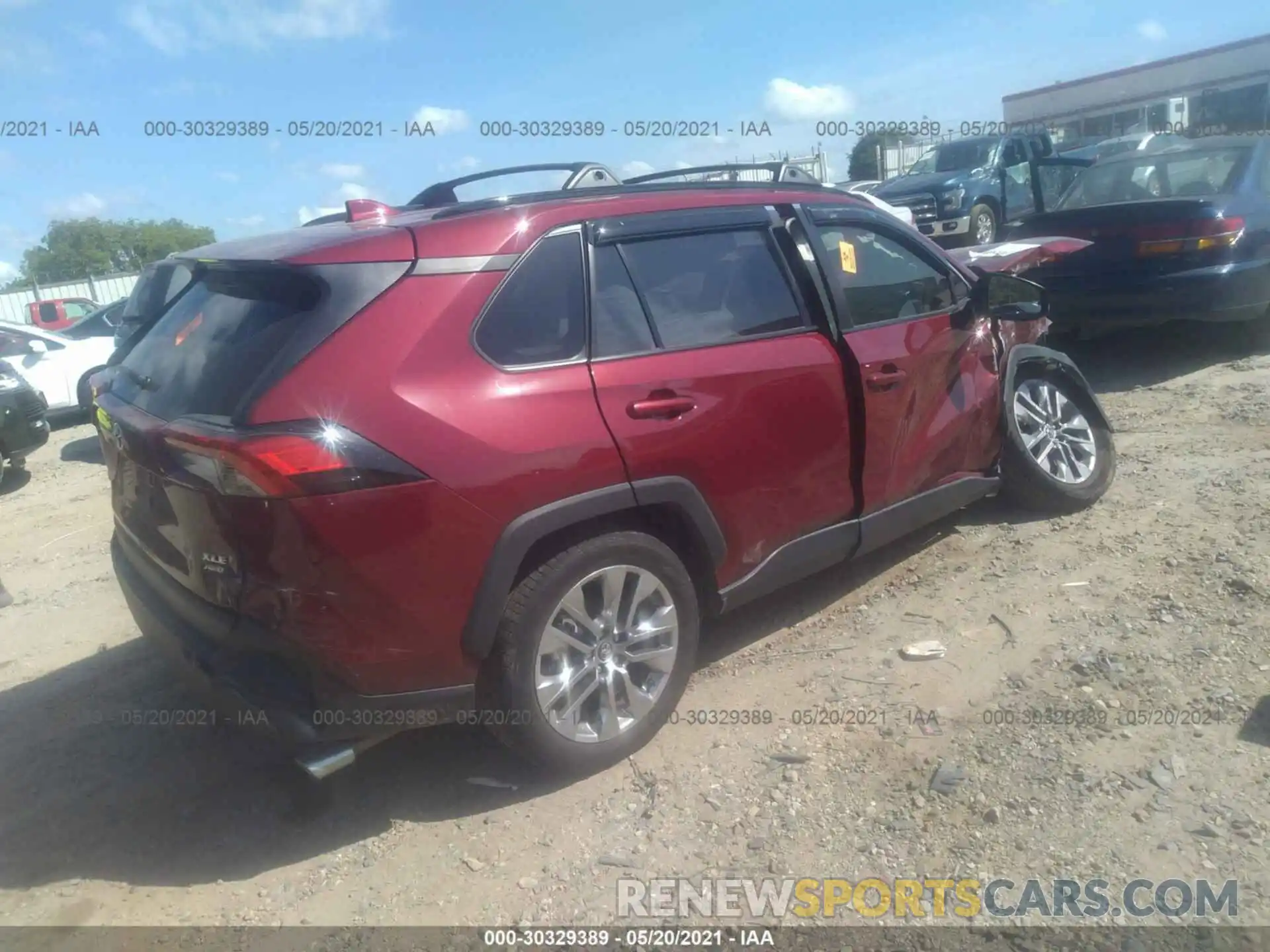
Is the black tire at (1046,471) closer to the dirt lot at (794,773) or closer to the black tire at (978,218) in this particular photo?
the dirt lot at (794,773)

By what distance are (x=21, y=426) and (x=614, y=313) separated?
6.98 meters

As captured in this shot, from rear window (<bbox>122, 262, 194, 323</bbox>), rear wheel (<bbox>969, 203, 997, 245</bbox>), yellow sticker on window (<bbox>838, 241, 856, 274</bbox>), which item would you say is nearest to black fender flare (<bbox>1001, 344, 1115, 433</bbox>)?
yellow sticker on window (<bbox>838, 241, 856, 274</bbox>)

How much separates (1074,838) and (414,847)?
1.92m

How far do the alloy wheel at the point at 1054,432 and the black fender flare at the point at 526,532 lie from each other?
2.51 meters

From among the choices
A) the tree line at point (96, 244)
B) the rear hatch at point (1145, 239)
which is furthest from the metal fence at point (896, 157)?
the tree line at point (96, 244)

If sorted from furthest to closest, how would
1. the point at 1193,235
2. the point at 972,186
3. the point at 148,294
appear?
the point at 972,186, the point at 148,294, the point at 1193,235

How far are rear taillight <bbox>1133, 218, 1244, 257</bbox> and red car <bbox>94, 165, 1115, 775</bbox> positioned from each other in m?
4.05

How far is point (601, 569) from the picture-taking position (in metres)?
3.11

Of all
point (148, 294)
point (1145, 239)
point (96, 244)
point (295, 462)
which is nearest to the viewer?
point (295, 462)

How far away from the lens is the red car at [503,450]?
2652mm

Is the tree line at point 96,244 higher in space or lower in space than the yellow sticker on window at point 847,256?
higher

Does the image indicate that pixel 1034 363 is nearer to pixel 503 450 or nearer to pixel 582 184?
pixel 582 184

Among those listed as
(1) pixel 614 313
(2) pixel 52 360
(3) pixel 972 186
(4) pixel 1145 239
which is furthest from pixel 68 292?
(1) pixel 614 313

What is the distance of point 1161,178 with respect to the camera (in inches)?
311
